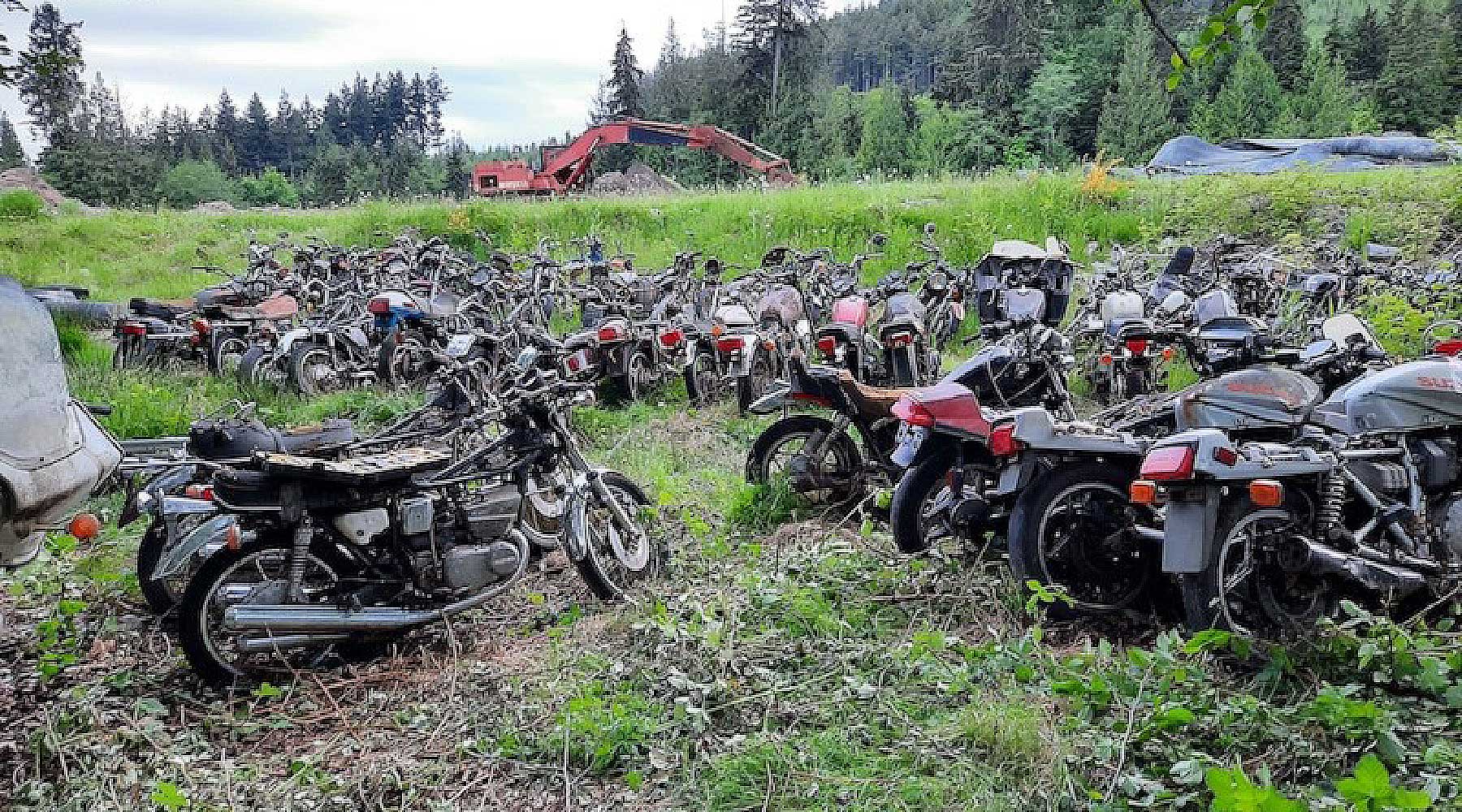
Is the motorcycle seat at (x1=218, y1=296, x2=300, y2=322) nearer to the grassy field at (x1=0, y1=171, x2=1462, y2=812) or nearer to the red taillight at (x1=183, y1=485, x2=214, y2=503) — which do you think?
the grassy field at (x1=0, y1=171, x2=1462, y2=812)

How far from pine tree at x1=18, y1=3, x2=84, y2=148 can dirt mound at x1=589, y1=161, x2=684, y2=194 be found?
1111cm

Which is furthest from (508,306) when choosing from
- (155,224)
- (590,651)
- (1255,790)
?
(155,224)

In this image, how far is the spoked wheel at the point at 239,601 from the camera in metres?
3.88

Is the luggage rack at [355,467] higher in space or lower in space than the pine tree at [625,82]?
lower

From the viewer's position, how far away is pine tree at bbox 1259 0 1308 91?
3709cm

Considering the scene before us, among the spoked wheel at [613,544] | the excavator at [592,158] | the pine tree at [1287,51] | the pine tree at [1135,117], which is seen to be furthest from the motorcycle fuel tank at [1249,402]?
the pine tree at [1287,51]

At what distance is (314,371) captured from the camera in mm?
8766

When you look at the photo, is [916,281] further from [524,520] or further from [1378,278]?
[524,520]

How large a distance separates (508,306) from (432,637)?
22.8ft

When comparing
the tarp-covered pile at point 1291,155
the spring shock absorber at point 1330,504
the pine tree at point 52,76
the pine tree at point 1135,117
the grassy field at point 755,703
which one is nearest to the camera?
the grassy field at point 755,703

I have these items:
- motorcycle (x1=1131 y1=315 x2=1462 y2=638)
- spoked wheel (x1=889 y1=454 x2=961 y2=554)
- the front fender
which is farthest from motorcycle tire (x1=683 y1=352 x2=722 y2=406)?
motorcycle (x1=1131 y1=315 x2=1462 y2=638)

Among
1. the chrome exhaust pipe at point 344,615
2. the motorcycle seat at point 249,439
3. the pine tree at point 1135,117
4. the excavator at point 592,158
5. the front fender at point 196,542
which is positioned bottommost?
the chrome exhaust pipe at point 344,615

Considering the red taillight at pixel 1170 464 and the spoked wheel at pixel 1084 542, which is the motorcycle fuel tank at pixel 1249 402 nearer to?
the spoked wheel at pixel 1084 542

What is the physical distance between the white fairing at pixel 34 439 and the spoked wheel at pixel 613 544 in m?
1.98
